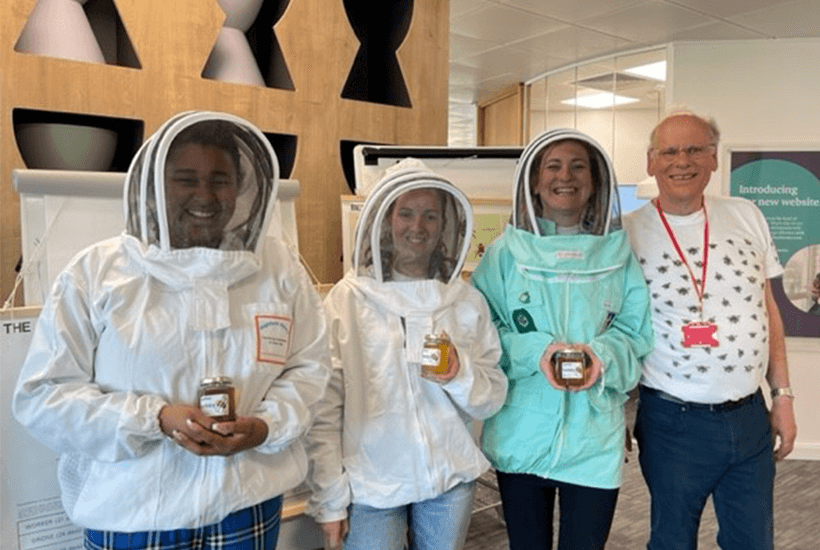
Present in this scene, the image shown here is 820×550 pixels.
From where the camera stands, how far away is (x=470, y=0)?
3732 millimetres

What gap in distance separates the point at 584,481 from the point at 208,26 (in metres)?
1.70

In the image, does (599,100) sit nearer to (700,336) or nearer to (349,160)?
(349,160)

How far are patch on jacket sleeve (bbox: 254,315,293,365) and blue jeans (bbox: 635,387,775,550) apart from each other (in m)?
1.03

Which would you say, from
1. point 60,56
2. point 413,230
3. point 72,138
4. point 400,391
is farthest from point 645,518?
point 60,56

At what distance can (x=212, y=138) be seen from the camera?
133 centimetres

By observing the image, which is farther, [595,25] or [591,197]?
[595,25]

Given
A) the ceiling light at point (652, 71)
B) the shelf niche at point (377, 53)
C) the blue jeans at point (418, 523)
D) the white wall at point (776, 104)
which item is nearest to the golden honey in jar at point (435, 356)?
the blue jeans at point (418, 523)

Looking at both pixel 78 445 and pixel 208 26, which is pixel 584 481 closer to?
pixel 78 445

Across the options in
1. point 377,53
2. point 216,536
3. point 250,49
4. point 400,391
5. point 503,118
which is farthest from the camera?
point 503,118

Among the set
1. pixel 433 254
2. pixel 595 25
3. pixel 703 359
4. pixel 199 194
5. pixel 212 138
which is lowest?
pixel 703 359

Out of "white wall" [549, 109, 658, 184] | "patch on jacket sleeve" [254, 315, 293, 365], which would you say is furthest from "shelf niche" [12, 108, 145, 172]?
"white wall" [549, 109, 658, 184]

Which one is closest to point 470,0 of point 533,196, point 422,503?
point 533,196

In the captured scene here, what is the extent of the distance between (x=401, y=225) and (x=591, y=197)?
0.53 metres

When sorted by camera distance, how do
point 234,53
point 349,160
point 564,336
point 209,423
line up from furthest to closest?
point 349,160 < point 234,53 < point 564,336 < point 209,423
